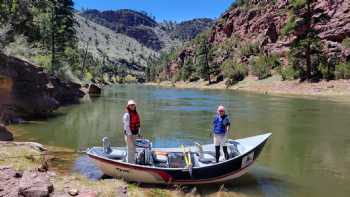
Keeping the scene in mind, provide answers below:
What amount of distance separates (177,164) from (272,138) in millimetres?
9813

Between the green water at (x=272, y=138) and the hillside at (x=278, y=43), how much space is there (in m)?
26.0

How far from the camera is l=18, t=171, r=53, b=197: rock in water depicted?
1032 cm

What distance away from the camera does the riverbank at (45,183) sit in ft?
35.2

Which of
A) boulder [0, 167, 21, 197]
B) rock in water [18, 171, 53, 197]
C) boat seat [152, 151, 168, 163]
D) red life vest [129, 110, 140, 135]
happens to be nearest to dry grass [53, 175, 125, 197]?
rock in water [18, 171, 53, 197]

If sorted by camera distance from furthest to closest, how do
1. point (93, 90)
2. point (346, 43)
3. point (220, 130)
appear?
1. point (346, 43)
2. point (93, 90)
3. point (220, 130)

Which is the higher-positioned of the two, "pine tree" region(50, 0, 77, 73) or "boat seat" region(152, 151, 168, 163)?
"pine tree" region(50, 0, 77, 73)

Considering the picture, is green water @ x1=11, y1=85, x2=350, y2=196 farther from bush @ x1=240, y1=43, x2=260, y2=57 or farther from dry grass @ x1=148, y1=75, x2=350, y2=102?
bush @ x1=240, y1=43, x2=260, y2=57

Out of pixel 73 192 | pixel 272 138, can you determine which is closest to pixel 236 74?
pixel 272 138

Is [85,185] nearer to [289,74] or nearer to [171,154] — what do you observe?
[171,154]

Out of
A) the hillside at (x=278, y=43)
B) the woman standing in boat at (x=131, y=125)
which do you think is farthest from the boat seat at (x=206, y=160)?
the hillside at (x=278, y=43)

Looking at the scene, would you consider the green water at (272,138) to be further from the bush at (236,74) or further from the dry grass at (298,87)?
the bush at (236,74)

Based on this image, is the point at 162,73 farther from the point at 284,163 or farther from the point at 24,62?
the point at 284,163

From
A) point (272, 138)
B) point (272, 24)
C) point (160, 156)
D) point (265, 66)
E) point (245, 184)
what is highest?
point (272, 24)

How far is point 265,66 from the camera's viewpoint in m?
81.5
